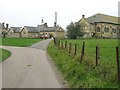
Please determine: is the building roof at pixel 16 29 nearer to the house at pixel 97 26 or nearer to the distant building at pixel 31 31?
the distant building at pixel 31 31

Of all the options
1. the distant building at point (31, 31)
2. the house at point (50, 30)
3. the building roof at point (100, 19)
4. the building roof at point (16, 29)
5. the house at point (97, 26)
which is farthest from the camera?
the building roof at point (16, 29)

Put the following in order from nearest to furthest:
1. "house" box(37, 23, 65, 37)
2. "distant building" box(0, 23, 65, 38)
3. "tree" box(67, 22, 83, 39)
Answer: "tree" box(67, 22, 83, 39)
"house" box(37, 23, 65, 37)
"distant building" box(0, 23, 65, 38)

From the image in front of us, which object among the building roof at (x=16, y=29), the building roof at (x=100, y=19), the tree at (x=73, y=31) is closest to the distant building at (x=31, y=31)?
the building roof at (x=16, y=29)

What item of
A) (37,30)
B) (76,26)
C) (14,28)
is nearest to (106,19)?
(76,26)

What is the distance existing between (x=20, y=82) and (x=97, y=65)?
13.8 ft

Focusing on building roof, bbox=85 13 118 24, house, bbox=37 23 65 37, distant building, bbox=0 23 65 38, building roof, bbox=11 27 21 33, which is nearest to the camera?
building roof, bbox=85 13 118 24

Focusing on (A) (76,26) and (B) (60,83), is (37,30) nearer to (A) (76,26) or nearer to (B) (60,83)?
(A) (76,26)

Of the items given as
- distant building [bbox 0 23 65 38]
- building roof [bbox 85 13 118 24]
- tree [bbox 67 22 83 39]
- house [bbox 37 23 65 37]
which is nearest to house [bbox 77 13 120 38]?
building roof [bbox 85 13 118 24]

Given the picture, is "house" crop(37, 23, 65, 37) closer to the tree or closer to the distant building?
the distant building

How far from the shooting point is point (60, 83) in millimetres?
14906

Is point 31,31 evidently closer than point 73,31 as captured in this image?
No

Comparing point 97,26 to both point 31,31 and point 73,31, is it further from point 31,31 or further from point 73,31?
point 31,31

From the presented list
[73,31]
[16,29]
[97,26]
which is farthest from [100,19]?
[16,29]

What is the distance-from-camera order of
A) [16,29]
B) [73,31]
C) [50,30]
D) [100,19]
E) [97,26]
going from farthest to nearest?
[16,29]
[50,30]
[97,26]
[100,19]
[73,31]
